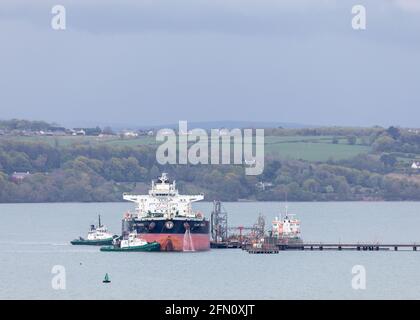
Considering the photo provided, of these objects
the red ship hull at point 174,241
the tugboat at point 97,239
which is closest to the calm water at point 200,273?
the tugboat at point 97,239

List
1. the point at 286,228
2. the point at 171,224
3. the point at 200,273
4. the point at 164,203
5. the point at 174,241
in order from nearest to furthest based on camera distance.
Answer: the point at 200,273, the point at 171,224, the point at 174,241, the point at 164,203, the point at 286,228

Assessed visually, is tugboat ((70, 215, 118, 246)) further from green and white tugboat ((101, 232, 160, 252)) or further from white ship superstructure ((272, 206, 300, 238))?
white ship superstructure ((272, 206, 300, 238))

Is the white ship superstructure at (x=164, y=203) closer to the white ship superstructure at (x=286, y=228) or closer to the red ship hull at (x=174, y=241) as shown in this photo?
the red ship hull at (x=174, y=241)

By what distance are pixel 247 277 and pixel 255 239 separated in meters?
24.5

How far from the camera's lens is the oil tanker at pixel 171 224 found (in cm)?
10550

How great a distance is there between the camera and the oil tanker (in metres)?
106

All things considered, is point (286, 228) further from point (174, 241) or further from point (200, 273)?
point (200, 273)

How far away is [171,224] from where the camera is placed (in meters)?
105

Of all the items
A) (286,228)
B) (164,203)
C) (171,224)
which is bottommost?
(286,228)

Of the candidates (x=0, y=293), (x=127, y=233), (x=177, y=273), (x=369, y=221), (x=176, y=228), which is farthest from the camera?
(x=369, y=221)

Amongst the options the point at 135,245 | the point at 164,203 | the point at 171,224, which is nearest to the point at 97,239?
the point at 164,203
